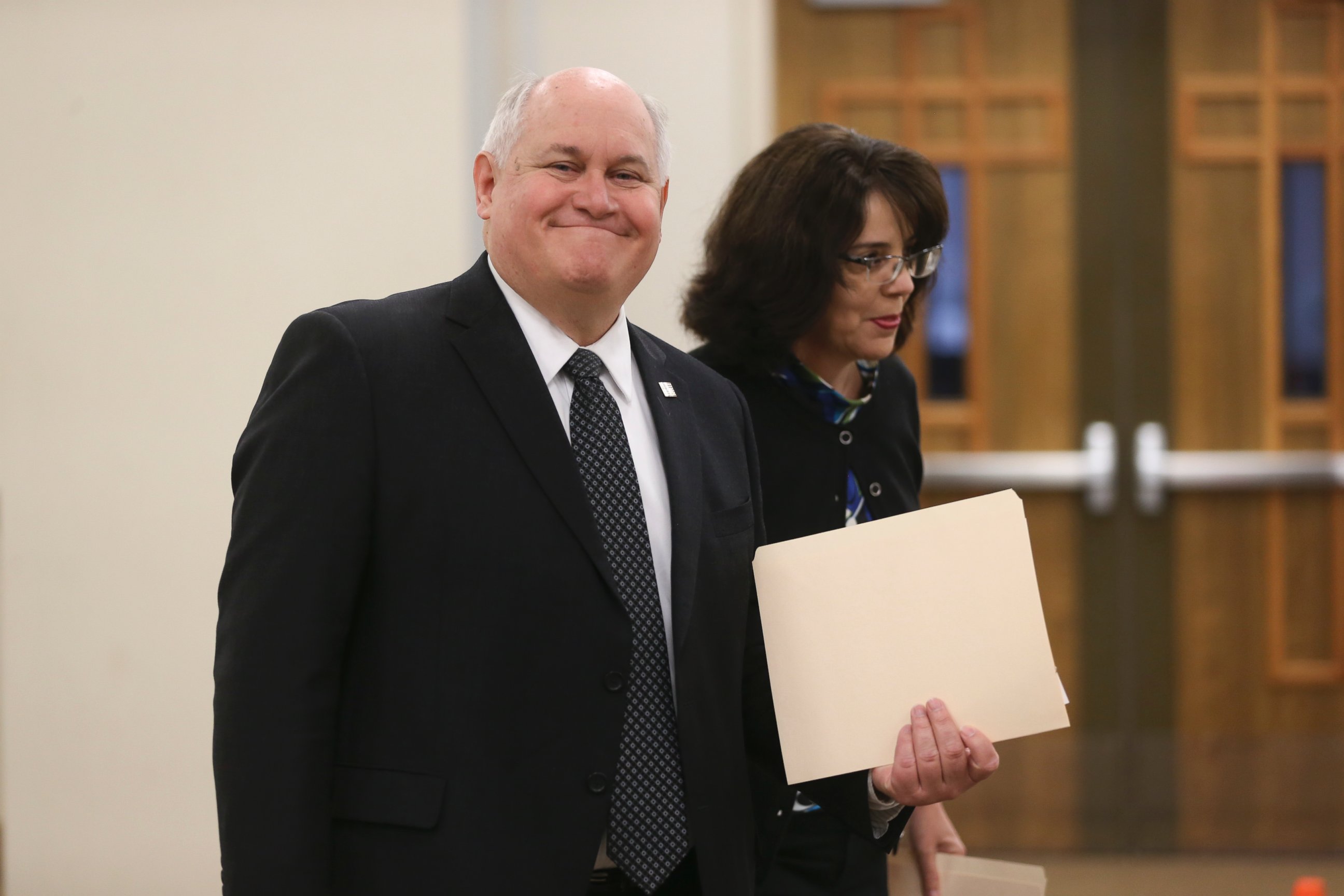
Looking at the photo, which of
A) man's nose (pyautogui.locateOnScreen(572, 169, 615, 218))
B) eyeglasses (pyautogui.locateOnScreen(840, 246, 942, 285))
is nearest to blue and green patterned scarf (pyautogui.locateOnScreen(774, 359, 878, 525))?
eyeglasses (pyautogui.locateOnScreen(840, 246, 942, 285))

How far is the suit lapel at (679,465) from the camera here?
1332 millimetres

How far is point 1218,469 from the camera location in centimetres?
407

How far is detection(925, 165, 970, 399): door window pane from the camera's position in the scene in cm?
418

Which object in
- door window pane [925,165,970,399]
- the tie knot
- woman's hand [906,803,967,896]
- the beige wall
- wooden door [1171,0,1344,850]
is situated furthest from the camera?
door window pane [925,165,970,399]

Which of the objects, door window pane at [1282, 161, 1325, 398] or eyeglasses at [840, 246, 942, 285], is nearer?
eyeglasses at [840, 246, 942, 285]

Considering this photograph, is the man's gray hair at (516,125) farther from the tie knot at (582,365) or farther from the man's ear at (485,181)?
the tie knot at (582,365)

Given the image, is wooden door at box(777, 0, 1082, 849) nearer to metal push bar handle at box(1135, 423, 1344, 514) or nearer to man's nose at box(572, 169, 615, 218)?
metal push bar handle at box(1135, 423, 1344, 514)

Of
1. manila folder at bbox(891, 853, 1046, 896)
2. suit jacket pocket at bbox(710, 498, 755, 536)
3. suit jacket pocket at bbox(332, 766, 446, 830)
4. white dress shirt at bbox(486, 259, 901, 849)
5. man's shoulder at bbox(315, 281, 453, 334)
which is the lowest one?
manila folder at bbox(891, 853, 1046, 896)

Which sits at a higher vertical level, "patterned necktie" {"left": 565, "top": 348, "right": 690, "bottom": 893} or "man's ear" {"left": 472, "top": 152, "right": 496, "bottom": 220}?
"man's ear" {"left": 472, "top": 152, "right": 496, "bottom": 220}

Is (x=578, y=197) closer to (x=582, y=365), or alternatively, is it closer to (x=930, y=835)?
(x=582, y=365)

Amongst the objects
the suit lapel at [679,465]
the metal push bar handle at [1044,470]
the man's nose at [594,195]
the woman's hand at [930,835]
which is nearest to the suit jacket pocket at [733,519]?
the suit lapel at [679,465]

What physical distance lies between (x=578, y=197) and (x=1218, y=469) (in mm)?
3341

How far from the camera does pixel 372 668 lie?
122 cm

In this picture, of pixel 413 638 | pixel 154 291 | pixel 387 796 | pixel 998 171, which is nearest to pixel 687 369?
pixel 413 638
